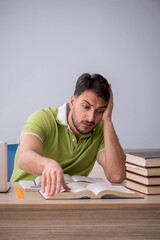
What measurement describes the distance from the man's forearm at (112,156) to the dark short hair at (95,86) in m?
0.16

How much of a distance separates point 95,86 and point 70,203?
83 centimetres

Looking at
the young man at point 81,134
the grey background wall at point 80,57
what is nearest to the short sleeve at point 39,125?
the young man at point 81,134

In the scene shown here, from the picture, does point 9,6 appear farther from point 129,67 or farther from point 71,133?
point 71,133

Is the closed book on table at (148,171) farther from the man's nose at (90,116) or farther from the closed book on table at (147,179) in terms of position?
the man's nose at (90,116)

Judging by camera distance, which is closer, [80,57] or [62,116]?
[62,116]

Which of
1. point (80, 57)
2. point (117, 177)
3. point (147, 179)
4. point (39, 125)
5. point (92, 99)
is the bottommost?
point (117, 177)

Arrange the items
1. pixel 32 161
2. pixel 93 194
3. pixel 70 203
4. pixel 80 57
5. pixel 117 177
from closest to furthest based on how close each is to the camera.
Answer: pixel 70 203
pixel 93 194
pixel 32 161
pixel 117 177
pixel 80 57

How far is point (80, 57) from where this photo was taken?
3.30m

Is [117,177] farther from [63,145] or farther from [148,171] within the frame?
[148,171]

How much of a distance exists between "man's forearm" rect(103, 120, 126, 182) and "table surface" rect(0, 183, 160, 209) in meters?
0.54

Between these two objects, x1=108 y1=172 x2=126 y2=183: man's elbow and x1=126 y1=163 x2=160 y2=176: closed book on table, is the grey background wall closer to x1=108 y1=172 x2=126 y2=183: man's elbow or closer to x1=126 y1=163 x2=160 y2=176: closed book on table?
x1=108 y1=172 x2=126 y2=183: man's elbow

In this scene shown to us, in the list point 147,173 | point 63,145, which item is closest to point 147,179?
point 147,173

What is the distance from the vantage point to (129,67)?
3.33m

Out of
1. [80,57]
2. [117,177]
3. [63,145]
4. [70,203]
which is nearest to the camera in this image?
[70,203]
